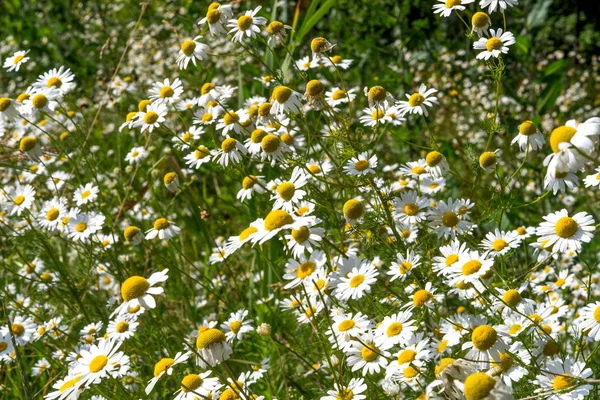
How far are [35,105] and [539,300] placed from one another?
2040mm

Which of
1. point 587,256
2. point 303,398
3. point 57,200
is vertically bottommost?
point 587,256

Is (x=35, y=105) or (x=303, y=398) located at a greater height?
(x=35, y=105)

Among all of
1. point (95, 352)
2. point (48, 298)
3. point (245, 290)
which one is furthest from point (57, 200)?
point (95, 352)

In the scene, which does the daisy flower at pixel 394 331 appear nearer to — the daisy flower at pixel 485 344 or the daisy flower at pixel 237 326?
the daisy flower at pixel 485 344

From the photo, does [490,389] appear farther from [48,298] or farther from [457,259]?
[48,298]

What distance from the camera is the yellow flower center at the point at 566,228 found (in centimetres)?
157

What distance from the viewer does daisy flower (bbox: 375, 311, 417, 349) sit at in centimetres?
152

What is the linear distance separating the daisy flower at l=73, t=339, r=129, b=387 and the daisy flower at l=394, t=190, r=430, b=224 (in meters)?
0.86

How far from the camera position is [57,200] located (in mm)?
2760

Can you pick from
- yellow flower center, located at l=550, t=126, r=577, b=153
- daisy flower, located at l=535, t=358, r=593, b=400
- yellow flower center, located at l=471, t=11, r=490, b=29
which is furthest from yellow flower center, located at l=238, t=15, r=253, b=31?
daisy flower, located at l=535, t=358, r=593, b=400

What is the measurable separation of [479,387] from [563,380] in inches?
13.7

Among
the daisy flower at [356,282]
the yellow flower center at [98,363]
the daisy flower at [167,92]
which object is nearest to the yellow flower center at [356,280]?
the daisy flower at [356,282]

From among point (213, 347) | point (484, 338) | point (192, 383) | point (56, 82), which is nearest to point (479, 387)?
point (484, 338)

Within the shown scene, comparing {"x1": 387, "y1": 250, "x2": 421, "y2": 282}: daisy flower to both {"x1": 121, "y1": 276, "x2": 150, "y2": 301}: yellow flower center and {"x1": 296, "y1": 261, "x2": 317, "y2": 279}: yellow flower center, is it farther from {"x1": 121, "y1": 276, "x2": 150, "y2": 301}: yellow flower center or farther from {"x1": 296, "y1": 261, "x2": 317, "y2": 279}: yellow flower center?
{"x1": 121, "y1": 276, "x2": 150, "y2": 301}: yellow flower center
